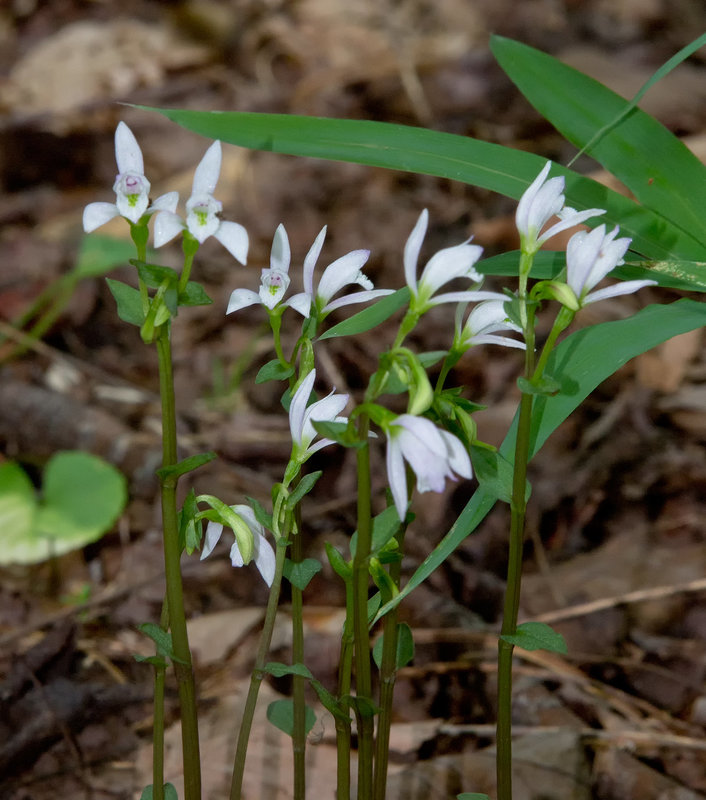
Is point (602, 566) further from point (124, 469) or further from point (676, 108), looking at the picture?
point (676, 108)

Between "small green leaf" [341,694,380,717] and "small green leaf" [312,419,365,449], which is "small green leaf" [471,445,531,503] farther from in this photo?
"small green leaf" [341,694,380,717]

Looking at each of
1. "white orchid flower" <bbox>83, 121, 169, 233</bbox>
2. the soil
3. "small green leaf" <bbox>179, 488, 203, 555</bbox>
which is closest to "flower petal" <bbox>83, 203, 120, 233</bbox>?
"white orchid flower" <bbox>83, 121, 169, 233</bbox>

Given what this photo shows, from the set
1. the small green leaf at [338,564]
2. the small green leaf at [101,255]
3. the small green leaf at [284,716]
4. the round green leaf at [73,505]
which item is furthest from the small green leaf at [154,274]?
the small green leaf at [101,255]

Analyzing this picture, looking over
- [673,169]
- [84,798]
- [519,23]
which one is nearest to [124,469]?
[84,798]

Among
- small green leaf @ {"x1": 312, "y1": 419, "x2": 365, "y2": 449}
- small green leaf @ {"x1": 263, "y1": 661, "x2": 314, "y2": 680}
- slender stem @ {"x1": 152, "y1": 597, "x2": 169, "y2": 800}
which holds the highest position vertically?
small green leaf @ {"x1": 312, "y1": 419, "x2": 365, "y2": 449}

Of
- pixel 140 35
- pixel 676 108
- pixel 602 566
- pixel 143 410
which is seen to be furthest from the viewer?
pixel 140 35

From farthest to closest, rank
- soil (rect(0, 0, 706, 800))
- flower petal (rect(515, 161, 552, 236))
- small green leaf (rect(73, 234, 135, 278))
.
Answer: small green leaf (rect(73, 234, 135, 278)), soil (rect(0, 0, 706, 800)), flower petal (rect(515, 161, 552, 236))
